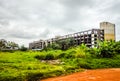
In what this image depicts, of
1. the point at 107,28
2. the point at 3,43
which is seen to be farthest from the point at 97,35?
the point at 3,43

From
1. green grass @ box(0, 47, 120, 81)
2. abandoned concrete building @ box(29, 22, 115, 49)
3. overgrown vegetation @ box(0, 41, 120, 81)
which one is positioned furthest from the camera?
abandoned concrete building @ box(29, 22, 115, 49)

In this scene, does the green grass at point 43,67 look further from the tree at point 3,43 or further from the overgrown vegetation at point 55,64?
the tree at point 3,43

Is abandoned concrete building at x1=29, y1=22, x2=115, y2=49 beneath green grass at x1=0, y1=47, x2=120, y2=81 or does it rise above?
above

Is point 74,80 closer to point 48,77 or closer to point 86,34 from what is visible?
point 48,77

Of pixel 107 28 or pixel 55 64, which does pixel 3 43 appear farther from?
pixel 55 64

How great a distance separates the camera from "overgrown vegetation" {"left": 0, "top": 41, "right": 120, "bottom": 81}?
12.0 metres

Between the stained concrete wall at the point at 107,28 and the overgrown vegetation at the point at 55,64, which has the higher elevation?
the stained concrete wall at the point at 107,28

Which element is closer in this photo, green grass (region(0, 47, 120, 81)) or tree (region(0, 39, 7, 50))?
green grass (region(0, 47, 120, 81))

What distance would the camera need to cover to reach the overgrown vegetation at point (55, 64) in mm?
11977

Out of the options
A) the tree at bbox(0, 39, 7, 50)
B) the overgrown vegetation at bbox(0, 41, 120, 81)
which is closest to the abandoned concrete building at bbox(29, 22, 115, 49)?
the tree at bbox(0, 39, 7, 50)

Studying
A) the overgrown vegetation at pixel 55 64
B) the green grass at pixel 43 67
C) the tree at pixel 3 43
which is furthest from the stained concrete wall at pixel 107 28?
the green grass at pixel 43 67

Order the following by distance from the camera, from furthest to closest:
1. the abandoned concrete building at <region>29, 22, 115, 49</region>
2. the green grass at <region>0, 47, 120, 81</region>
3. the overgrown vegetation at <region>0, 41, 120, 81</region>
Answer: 1. the abandoned concrete building at <region>29, 22, 115, 49</region>
2. the overgrown vegetation at <region>0, 41, 120, 81</region>
3. the green grass at <region>0, 47, 120, 81</region>

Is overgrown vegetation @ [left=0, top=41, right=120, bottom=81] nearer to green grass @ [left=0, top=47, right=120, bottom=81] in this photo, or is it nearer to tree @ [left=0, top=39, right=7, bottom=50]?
green grass @ [left=0, top=47, right=120, bottom=81]

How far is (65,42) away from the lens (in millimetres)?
61938
